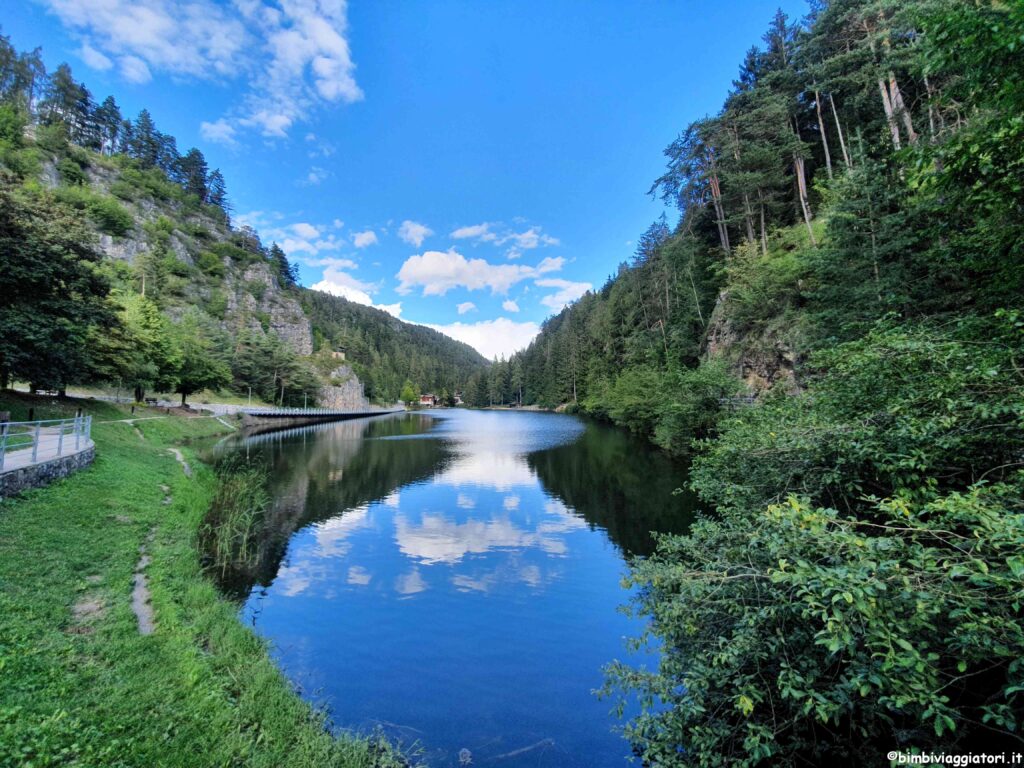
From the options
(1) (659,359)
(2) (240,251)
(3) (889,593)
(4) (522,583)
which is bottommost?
(4) (522,583)

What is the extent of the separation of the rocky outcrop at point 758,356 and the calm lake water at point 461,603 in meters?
7.91

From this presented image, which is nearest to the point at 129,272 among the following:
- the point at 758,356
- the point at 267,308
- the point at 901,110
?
the point at 267,308

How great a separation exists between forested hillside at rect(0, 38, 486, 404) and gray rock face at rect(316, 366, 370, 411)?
2.44 metres

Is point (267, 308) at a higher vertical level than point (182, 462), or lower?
higher

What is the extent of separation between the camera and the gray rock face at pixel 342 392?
81.1 m

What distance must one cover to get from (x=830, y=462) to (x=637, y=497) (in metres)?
12.8

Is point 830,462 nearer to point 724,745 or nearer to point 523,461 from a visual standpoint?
point 724,745

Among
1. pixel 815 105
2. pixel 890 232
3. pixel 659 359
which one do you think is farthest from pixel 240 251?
pixel 890 232

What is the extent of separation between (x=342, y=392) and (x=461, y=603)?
8552 centimetres

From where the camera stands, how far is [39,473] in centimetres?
1099

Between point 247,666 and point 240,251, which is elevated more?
point 240,251

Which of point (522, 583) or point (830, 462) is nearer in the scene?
point (830, 462)

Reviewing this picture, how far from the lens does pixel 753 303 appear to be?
2462 centimetres

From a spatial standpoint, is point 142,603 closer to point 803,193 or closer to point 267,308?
point 803,193
